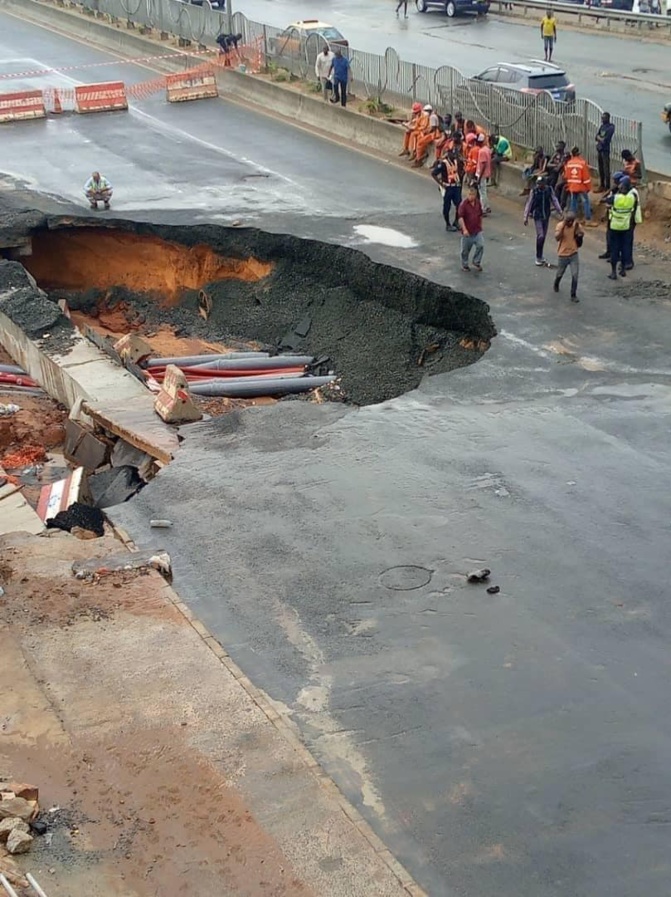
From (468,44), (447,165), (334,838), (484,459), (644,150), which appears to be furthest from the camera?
(468,44)

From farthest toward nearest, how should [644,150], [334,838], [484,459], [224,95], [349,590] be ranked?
[224,95]
[644,150]
[484,459]
[349,590]
[334,838]

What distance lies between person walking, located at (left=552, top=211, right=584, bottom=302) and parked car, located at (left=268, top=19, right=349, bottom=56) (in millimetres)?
16452

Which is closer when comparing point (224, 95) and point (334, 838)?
point (334, 838)

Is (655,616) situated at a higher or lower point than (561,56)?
lower

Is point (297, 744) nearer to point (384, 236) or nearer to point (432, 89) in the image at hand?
point (384, 236)

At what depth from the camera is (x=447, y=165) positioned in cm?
2219

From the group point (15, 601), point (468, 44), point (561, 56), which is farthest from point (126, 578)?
point (468, 44)

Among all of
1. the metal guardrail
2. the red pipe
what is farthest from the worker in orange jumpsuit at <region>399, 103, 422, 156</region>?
the metal guardrail

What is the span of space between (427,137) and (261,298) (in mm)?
6854

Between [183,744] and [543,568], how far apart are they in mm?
4024

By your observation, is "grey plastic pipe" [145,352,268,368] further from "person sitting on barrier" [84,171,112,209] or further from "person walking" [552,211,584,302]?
"person sitting on barrier" [84,171,112,209]

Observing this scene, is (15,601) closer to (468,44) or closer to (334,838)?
(334,838)

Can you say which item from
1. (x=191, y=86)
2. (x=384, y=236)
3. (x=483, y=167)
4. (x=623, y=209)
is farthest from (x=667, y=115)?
(x=191, y=86)

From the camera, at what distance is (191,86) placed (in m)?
35.5
